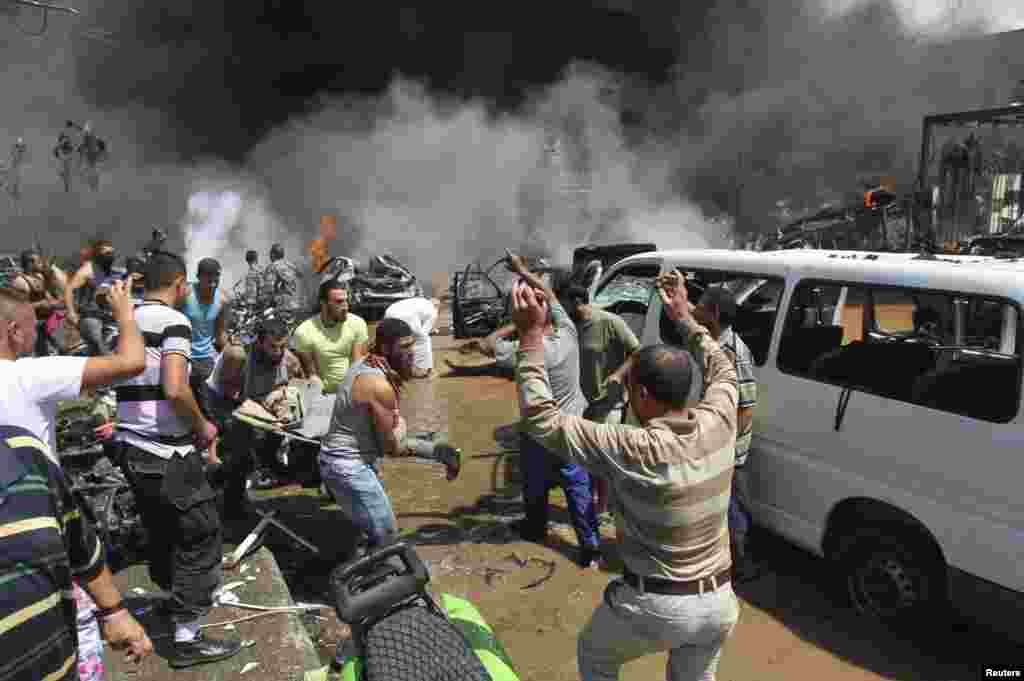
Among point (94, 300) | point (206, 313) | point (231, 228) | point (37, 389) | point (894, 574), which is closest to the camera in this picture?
point (37, 389)

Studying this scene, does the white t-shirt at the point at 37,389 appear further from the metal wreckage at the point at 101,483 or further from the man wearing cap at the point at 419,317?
the man wearing cap at the point at 419,317

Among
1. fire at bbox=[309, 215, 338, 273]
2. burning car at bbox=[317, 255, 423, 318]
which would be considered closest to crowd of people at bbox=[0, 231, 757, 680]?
burning car at bbox=[317, 255, 423, 318]

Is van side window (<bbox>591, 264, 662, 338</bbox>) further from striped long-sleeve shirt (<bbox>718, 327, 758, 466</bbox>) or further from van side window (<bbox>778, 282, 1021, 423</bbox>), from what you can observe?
striped long-sleeve shirt (<bbox>718, 327, 758, 466</bbox>)

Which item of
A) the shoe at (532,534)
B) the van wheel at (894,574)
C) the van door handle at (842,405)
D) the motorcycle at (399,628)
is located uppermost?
the van door handle at (842,405)

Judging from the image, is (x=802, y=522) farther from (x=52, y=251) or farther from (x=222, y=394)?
(x=52, y=251)

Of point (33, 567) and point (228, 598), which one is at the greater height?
point (33, 567)

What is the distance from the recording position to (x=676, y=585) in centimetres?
194

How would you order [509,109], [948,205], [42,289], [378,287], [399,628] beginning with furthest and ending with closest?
[509,109]
[378,287]
[948,205]
[42,289]
[399,628]

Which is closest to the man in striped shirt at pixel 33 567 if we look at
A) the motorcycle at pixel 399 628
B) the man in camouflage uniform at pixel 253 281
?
the motorcycle at pixel 399 628

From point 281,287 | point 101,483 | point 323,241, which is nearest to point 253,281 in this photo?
point 281,287

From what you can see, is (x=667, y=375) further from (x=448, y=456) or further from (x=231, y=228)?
(x=231, y=228)

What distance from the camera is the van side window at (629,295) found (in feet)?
17.9

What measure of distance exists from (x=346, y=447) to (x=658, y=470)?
1.73 meters

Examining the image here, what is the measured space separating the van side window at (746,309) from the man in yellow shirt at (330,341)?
2004 millimetres
